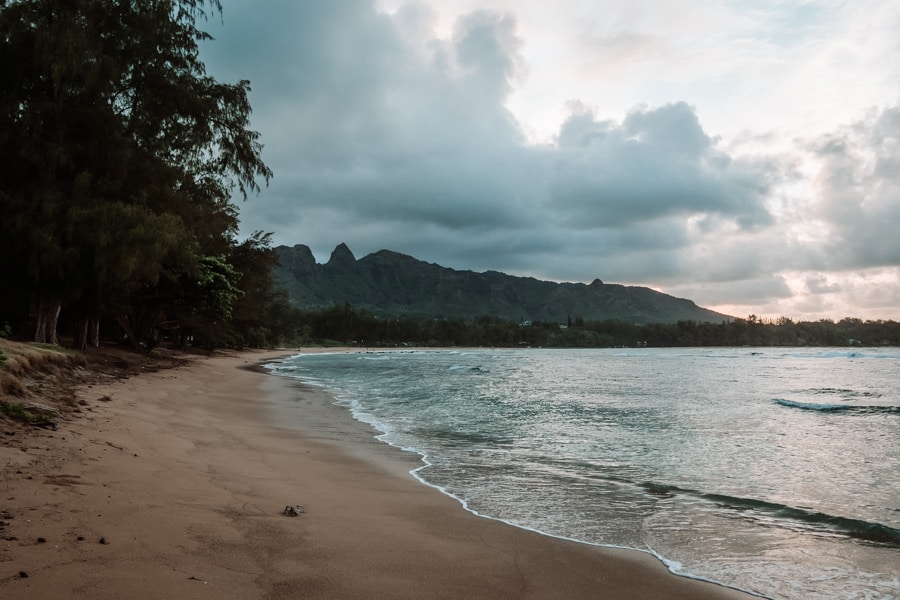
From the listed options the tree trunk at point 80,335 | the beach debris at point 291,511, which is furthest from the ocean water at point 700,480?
the tree trunk at point 80,335

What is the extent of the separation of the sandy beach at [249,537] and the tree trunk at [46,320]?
45.7ft

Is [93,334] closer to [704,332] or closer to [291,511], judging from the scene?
[291,511]

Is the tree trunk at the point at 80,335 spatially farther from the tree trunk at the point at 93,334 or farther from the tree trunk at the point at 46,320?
the tree trunk at the point at 93,334

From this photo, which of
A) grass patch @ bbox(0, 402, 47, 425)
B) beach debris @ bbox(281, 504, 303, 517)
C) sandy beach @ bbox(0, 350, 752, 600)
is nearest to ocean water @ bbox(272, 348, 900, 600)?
sandy beach @ bbox(0, 350, 752, 600)

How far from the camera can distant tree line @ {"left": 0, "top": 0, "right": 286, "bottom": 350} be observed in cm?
1745

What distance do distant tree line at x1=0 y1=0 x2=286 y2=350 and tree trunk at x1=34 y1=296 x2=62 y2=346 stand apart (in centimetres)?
4

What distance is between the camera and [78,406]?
966 centimetres

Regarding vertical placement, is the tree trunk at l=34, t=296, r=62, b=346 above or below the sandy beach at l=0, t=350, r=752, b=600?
above

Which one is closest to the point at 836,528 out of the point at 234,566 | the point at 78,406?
the point at 234,566

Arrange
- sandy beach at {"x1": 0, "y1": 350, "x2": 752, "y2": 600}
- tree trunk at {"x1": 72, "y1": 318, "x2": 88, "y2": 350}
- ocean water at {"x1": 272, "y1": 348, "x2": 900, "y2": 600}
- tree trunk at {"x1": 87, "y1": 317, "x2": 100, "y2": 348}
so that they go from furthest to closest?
tree trunk at {"x1": 87, "y1": 317, "x2": 100, "y2": 348}
tree trunk at {"x1": 72, "y1": 318, "x2": 88, "y2": 350}
ocean water at {"x1": 272, "y1": 348, "x2": 900, "y2": 600}
sandy beach at {"x1": 0, "y1": 350, "x2": 752, "y2": 600}

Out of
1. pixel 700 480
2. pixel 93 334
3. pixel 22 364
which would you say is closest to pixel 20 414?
pixel 22 364

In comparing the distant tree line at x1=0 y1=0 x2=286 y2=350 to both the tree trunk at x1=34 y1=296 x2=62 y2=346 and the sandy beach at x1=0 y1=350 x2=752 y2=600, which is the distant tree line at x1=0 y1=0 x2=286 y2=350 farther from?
the sandy beach at x1=0 y1=350 x2=752 y2=600

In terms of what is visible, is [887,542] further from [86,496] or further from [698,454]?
[86,496]

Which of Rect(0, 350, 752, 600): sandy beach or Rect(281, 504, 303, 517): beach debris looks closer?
Rect(0, 350, 752, 600): sandy beach
